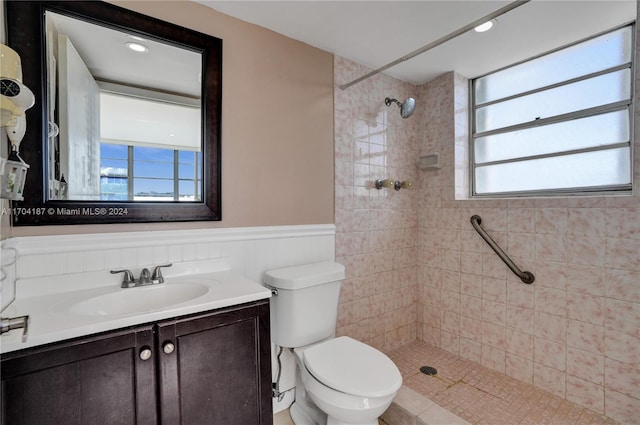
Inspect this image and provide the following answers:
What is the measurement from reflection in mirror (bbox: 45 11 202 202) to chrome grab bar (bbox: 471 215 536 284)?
1847mm

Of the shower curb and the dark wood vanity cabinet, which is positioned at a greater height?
the dark wood vanity cabinet

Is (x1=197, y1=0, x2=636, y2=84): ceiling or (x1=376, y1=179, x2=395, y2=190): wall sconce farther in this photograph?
(x1=376, y1=179, x2=395, y2=190): wall sconce

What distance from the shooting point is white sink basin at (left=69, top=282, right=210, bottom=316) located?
46.6 inches

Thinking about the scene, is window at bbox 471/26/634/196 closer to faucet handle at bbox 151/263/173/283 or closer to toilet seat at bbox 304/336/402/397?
toilet seat at bbox 304/336/402/397

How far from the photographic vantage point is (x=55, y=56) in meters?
1.25

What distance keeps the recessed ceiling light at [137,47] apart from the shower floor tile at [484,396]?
7.79ft

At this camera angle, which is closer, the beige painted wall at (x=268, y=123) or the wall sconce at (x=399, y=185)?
the beige painted wall at (x=268, y=123)

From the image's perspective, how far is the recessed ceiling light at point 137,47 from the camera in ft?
4.62

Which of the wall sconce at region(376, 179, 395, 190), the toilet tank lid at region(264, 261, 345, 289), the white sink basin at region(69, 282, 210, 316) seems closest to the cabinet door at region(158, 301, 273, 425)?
the white sink basin at region(69, 282, 210, 316)

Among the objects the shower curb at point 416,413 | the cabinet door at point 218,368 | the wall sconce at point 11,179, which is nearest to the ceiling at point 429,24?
the wall sconce at point 11,179

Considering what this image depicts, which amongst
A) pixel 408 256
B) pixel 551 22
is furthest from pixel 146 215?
pixel 551 22

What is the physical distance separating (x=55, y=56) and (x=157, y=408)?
55.7 inches

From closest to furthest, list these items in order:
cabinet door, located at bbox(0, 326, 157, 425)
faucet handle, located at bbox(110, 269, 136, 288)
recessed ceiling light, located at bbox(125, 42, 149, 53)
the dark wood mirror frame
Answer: cabinet door, located at bbox(0, 326, 157, 425)
the dark wood mirror frame
faucet handle, located at bbox(110, 269, 136, 288)
recessed ceiling light, located at bbox(125, 42, 149, 53)

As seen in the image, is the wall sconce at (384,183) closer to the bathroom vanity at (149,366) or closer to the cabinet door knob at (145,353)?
the bathroom vanity at (149,366)
